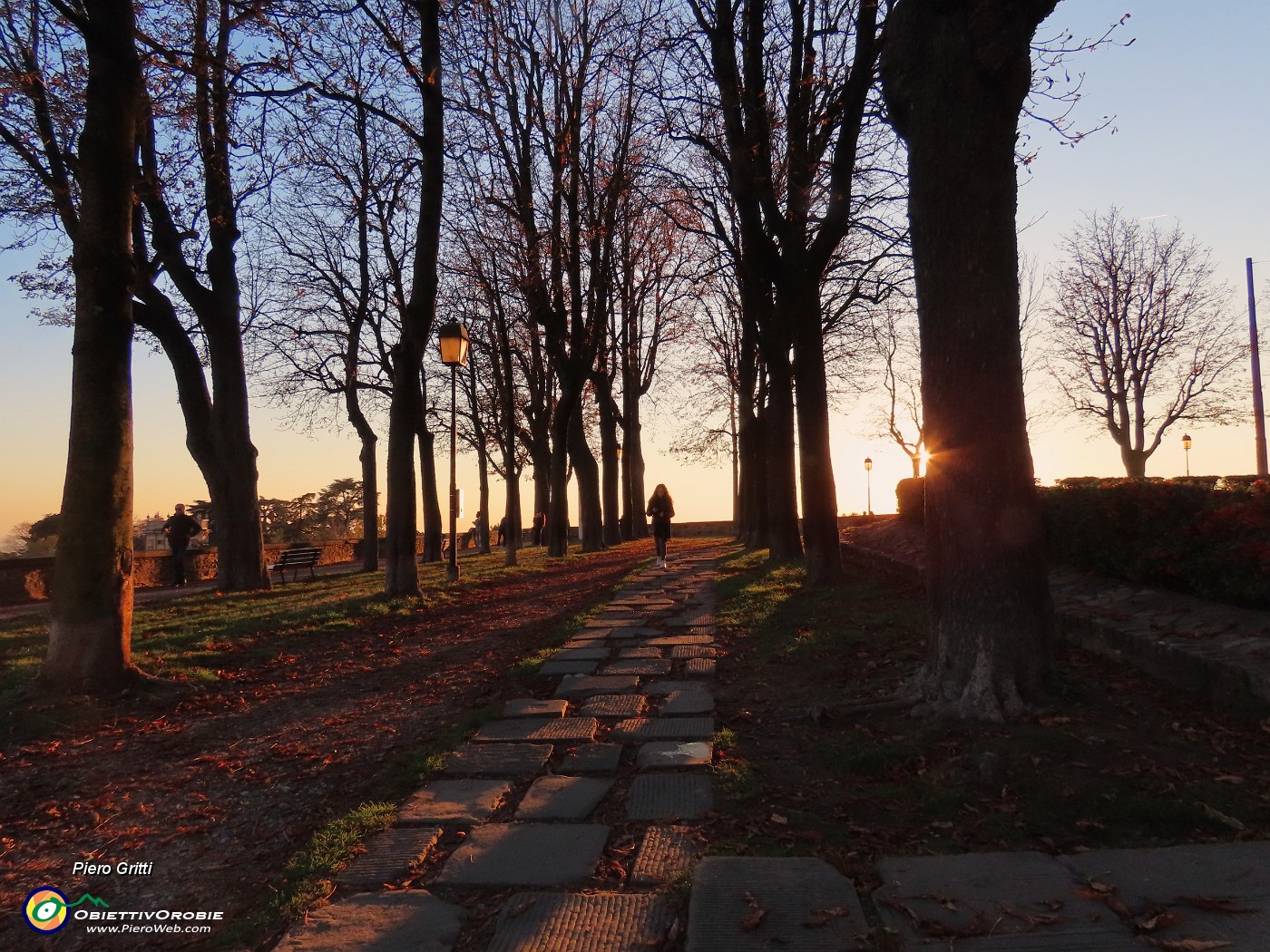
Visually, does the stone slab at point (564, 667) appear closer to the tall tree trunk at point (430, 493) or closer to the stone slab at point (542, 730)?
the stone slab at point (542, 730)

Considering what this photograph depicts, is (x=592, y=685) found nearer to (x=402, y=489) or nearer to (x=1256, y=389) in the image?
(x=402, y=489)

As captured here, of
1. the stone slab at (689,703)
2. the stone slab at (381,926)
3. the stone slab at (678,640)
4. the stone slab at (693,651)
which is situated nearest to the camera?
the stone slab at (381,926)

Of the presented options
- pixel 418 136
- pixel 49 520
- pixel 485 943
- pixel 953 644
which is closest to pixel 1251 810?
pixel 953 644

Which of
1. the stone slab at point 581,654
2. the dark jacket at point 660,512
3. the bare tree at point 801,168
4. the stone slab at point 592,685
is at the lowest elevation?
the stone slab at point 592,685

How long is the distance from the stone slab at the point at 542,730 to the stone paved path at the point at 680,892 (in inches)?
27.3

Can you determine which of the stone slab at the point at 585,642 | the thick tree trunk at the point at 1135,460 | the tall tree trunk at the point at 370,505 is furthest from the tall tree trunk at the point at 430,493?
the thick tree trunk at the point at 1135,460

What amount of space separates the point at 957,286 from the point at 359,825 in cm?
429

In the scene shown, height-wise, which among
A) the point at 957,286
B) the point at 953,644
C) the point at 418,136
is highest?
the point at 418,136

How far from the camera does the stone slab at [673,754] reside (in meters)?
4.82

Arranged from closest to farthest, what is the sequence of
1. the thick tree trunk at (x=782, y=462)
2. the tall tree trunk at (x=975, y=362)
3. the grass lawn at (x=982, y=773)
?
the grass lawn at (x=982, y=773) < the tall tree trunk at (x=975, y=362) < the thick tree trunk at (x=782, y=462)

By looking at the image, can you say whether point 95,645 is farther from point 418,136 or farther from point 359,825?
point 418,136

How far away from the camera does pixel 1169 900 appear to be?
3062mm

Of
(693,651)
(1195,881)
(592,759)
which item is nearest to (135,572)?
(693,651)

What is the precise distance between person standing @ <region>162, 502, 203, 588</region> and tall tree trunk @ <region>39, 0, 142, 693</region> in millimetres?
13811
